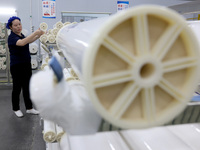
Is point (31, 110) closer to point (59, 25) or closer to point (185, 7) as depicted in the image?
point (59, 25)

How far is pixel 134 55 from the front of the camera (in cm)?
37

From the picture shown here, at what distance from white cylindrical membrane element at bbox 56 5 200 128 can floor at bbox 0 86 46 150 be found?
179cm

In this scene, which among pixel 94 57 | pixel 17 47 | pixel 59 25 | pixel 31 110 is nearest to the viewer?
pixel 94 57

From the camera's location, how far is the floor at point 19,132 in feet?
7.20

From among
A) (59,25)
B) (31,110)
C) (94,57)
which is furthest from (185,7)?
(31,110)

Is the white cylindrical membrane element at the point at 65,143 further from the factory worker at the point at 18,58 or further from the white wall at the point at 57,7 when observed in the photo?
the white wall at the point at 57,7

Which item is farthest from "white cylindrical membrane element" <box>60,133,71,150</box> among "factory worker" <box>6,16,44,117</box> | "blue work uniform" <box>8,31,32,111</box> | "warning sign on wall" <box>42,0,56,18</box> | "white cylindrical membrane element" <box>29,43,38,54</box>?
"warning sign on wall" <box>42,0,56,18</box>

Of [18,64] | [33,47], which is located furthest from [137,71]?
[33,47]

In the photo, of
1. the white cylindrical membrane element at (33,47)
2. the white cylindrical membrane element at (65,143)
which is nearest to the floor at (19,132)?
the white cylindrical membrane element at (65,143)

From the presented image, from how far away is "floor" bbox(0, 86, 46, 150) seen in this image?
219cm

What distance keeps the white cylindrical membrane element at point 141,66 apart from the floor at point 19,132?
1790 mm

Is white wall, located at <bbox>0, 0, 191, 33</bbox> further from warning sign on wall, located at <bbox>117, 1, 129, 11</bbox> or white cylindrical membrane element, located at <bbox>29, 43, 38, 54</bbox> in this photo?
white cylindrical membrane element, located at <bbox>29, 43, 38, 54</bbox>

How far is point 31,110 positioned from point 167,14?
2.99 metres

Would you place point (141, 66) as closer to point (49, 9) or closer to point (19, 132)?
point (19, 132)
